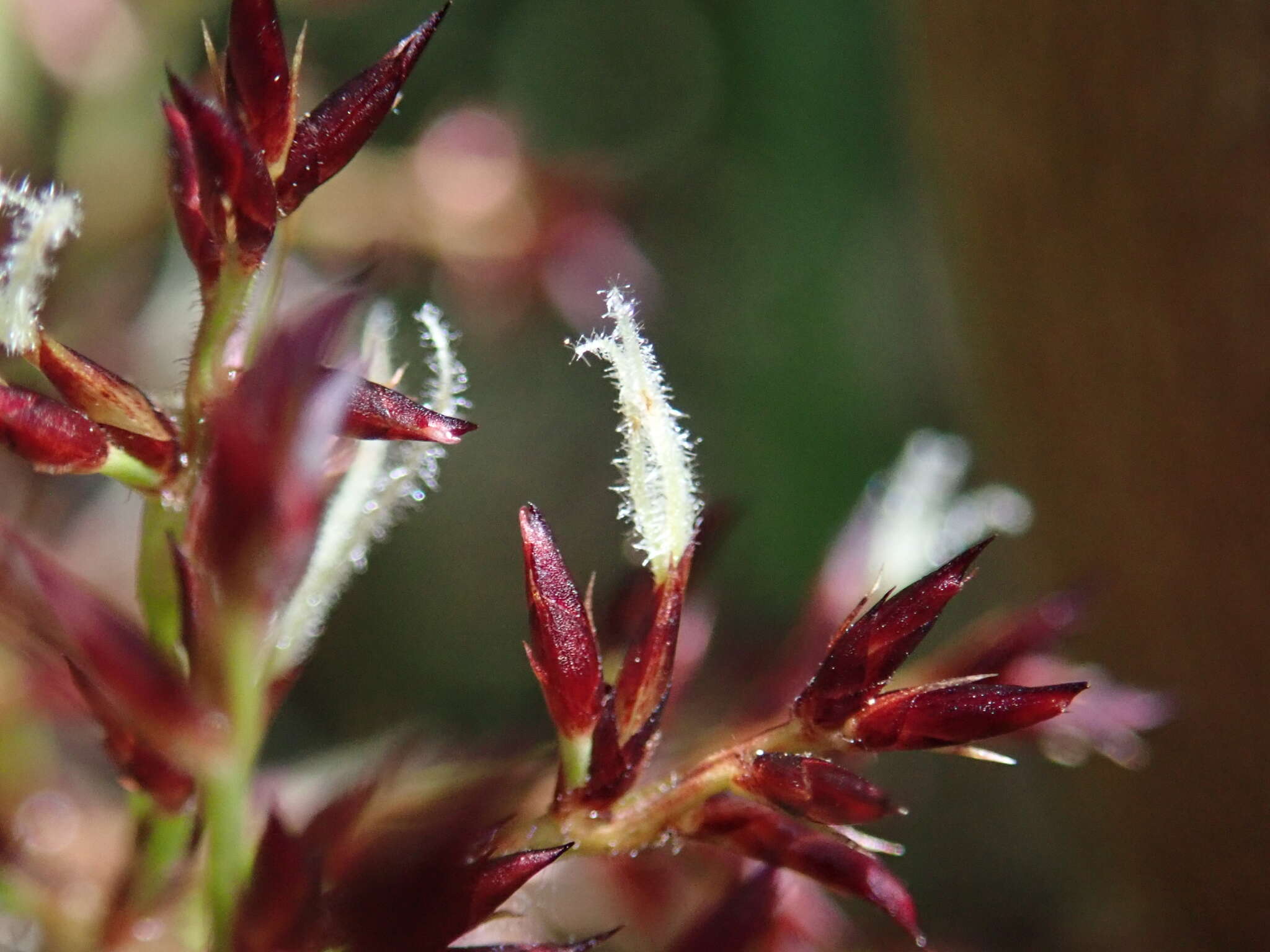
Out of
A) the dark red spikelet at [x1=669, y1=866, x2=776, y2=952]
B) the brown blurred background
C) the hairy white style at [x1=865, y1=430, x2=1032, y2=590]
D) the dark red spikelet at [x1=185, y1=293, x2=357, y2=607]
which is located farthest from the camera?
the brown blurred background

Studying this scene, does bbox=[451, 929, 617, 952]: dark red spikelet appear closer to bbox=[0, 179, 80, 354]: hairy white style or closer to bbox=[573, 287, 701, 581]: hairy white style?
bbox=[573, 287, 701, 581]: hairy white style

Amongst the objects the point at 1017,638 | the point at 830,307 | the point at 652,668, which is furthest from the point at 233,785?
the point at 830,307

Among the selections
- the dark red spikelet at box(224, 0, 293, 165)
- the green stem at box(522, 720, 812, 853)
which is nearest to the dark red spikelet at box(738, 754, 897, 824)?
the green stem at box(522, 720, 812, 853)

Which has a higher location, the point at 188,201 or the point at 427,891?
the point at 188,201

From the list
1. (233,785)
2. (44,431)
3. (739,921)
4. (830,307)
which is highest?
(830,307)

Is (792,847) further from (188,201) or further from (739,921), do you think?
(188,201)

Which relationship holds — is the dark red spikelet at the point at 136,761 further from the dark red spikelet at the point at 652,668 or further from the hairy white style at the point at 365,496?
the dark red spikelet at the point at 652,668

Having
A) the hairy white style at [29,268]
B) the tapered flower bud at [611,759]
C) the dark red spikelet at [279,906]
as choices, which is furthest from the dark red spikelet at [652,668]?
the hairy white style at [29,268]
